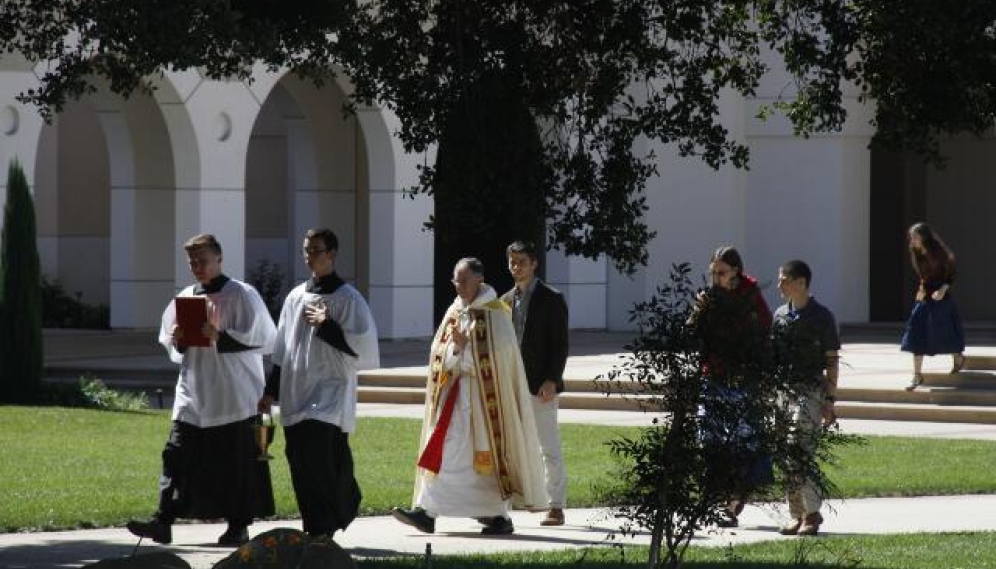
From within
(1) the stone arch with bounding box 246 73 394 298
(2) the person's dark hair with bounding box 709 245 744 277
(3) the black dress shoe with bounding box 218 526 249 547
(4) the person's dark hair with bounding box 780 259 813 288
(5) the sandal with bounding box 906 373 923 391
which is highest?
(1) the stone arch with bounding box 246 73 394 298

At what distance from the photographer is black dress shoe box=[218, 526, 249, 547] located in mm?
11781

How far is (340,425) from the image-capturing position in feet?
38.2

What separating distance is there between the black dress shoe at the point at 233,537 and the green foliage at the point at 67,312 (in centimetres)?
1985

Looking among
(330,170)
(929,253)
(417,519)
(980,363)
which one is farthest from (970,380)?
(330,170)

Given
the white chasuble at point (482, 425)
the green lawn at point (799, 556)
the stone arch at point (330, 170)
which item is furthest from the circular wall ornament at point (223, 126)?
the green lawn at point (799, 556)

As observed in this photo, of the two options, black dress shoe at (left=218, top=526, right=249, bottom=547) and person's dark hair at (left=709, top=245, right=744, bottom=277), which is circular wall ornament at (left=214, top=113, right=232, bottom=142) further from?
black dress shoe at (left=218, top=526, right=249, bottom=547)

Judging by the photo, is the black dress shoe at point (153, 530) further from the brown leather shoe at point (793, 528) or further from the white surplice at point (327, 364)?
the brown leather shoe at point (793, 528)

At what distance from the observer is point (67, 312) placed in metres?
31.9

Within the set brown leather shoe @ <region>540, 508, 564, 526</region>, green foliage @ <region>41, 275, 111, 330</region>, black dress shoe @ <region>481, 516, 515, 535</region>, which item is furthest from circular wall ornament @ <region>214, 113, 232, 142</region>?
black dress shoe @ <region>481, 516, 515, 535</region>

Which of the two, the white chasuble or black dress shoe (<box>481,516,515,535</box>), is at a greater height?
the white chasuble

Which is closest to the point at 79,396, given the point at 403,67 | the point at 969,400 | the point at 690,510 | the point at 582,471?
the point at 582,471

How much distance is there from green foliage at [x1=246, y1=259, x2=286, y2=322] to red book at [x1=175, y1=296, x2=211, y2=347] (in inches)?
712

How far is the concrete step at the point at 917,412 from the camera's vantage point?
20.2 metres

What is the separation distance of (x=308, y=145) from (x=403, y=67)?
1953cm
